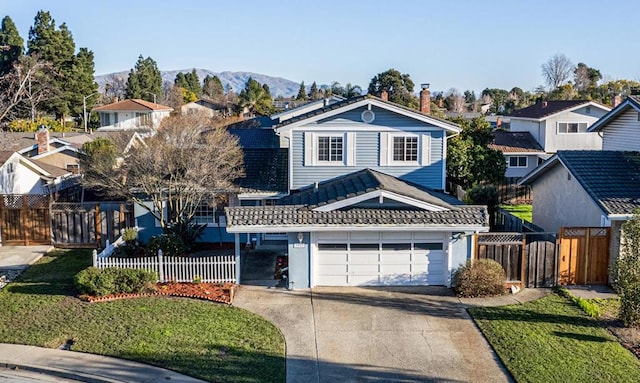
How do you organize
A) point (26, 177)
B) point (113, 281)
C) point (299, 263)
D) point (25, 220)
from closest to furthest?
point (113, 281)
point (299, 263)
point (25, 220)
point (26, 177)

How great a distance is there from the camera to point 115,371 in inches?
523

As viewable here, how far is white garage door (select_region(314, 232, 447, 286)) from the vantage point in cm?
1941

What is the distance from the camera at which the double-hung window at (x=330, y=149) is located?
23.2m

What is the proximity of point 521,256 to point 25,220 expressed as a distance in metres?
19.3

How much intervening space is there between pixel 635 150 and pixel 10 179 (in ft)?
88.2

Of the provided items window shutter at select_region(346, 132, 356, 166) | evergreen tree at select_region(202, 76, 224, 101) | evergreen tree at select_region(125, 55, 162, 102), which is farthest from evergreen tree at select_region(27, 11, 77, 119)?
window shutter at select_region(346, 132, 356, 166)

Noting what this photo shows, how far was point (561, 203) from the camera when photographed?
2298 centimetres

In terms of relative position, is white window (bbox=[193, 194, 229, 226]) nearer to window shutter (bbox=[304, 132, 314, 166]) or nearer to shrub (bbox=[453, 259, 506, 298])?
window shutter (bbox=[304, 132, 314, 166])

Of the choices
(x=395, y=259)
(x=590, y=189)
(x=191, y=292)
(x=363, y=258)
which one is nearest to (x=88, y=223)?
(x=191, y=292)

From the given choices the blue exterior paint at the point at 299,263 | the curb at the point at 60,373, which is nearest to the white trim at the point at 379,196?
the blue exterior paint at the point at 299,263

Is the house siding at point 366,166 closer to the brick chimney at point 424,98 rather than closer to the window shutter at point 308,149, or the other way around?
the window shutter at point 308,149

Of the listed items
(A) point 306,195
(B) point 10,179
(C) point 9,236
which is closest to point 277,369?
(A) point 306,195

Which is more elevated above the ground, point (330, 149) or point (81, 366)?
point (330, 149)

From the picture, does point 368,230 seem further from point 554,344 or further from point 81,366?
point 81,366
